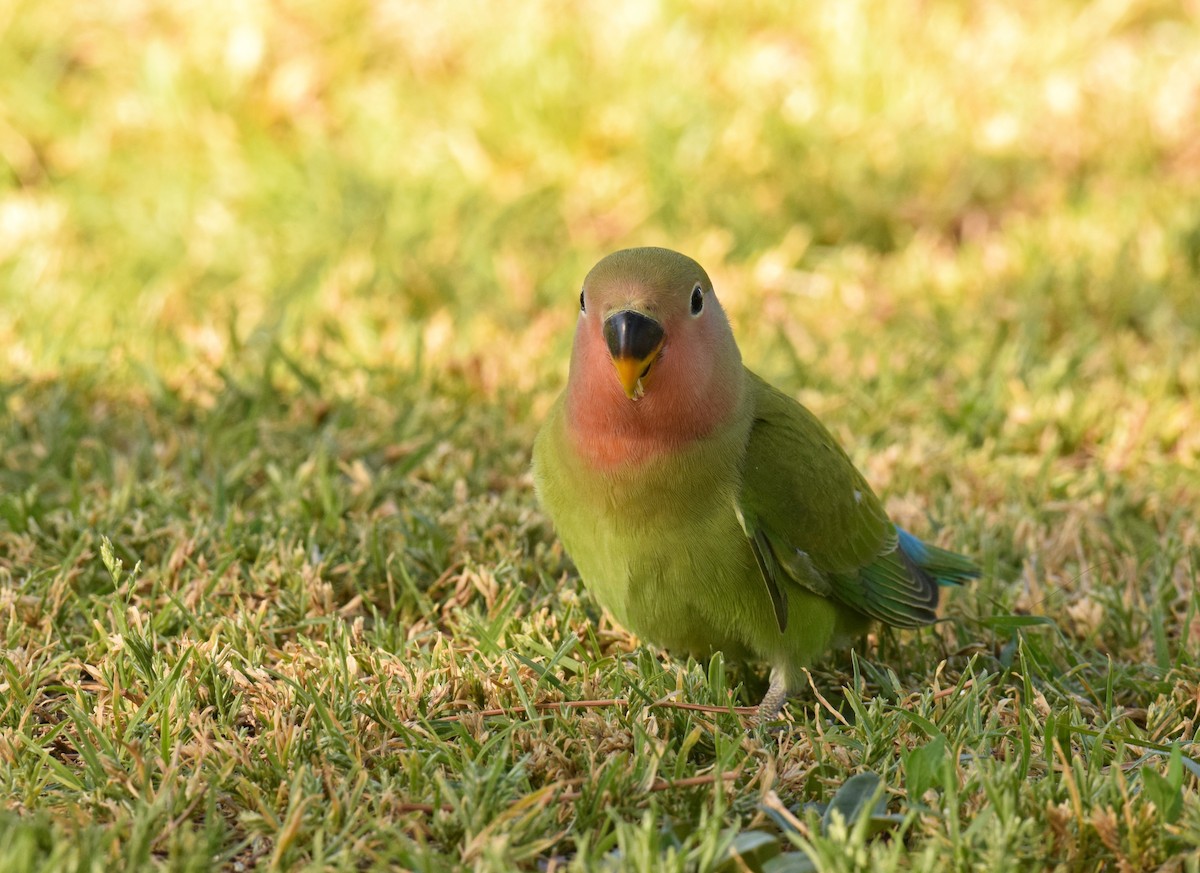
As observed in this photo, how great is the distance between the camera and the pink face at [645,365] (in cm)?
268

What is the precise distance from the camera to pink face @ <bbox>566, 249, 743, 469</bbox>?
2682 mm

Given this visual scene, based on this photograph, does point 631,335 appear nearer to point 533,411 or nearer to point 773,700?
point 773,700

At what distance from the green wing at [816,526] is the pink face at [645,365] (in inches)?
6.7

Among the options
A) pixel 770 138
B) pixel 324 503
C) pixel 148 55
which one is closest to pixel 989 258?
pixel 770 138

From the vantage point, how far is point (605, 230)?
223 inches

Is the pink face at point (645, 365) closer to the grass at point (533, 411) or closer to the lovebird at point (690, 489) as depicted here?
the lovebird at point (690, 489)

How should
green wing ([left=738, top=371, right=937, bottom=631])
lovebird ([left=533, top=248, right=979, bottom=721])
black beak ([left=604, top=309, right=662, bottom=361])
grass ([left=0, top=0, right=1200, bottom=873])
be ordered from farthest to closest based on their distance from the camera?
1. green wing ([left=738, top=371, right=937, bottom=631])
2. lovebird ([left=533, top=248, right=979, bottom=721])
3. black beak ([left=604, top=309, right=662, bottom=361])
4. grass ([left=0, top=0, right=1200, bottom=873])

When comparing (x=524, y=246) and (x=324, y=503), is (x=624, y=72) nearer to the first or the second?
(x=524, y=246)

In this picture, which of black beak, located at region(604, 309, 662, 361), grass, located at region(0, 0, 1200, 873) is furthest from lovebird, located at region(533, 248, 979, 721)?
grass, located at region(0, 0, 1200, 873)

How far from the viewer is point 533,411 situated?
14.2 ft

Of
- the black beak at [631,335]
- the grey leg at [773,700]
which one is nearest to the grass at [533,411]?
the grey leg at [773,700]

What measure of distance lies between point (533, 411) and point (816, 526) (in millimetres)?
1526

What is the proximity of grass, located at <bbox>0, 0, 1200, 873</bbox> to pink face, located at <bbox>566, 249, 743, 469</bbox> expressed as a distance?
505mm

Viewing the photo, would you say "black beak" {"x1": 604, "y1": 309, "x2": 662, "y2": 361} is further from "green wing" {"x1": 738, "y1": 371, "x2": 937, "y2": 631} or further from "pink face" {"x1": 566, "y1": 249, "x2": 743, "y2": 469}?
"green wing" {"x1": 738, "y1": 371, "x2": 937, "y2": 631}
